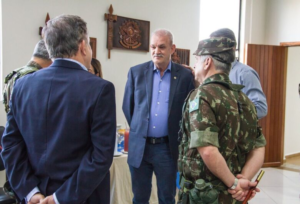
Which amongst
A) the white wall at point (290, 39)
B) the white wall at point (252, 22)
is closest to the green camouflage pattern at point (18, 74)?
the white wall at point (252, 22)

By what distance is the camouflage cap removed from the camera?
48.5 inches

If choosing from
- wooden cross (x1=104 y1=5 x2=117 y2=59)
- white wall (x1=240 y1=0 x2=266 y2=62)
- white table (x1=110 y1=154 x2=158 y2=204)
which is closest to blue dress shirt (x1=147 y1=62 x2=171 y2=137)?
white table (x1=110 y1=154 x2=158 y2=204)

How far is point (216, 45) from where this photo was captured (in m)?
1.24

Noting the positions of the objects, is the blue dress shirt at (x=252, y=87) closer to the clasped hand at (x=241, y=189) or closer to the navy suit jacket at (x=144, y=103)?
the navy suit jacket at (x=144, y=103)

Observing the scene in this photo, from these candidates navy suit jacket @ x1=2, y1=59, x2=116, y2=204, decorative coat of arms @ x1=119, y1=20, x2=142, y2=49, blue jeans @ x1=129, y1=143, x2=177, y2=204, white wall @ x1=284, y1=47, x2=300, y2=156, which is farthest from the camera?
white wall @ x1=284, y1=47, x2=300, y2=156

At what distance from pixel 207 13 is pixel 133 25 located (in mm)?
1871

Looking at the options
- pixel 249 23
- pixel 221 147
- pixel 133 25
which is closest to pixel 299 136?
pixel 249 23

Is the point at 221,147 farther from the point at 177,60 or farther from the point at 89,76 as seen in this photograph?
the point at 177,60

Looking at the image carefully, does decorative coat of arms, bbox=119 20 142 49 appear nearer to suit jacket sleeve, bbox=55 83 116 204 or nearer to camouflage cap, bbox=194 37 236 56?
camouflage cap, bbox=194 37 236 56

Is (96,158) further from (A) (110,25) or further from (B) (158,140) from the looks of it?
(A) (110,25)

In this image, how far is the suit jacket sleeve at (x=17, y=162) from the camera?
1.09 m

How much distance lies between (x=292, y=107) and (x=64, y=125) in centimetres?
574

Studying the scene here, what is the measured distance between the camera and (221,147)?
120cm

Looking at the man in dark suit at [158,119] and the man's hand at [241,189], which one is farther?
the man in dark suit at [158,119]
